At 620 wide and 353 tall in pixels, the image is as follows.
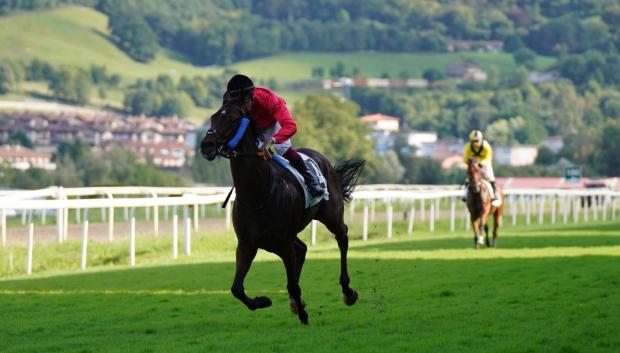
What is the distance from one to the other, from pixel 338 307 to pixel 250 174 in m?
2.20

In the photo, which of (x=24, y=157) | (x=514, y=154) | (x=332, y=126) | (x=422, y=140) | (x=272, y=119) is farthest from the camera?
(x=422, y=140)

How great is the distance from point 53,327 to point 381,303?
2812mm

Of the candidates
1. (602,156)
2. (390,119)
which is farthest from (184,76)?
(602,156)

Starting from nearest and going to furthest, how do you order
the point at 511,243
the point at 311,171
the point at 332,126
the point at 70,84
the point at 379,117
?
the point at 311,171
the point at 511,243
the point at 332,126
the point at 70,84
the point at 379,117

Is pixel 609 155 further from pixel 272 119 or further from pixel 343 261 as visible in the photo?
pixel 272 119

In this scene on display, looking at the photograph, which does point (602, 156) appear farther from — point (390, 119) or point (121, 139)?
point (390, 119)

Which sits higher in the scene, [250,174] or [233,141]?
[233,141]

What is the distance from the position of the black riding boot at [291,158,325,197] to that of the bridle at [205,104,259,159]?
43.5 inches

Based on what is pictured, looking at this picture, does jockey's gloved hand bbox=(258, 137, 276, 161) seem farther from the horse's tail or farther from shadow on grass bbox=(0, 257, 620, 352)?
the horse's tail

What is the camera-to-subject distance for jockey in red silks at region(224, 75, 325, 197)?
1155 cm

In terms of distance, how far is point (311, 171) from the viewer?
12695mm

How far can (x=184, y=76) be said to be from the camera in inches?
7771

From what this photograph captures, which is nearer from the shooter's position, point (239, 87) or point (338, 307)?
point (239, 87)

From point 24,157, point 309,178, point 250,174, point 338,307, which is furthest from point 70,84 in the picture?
point 250,174
